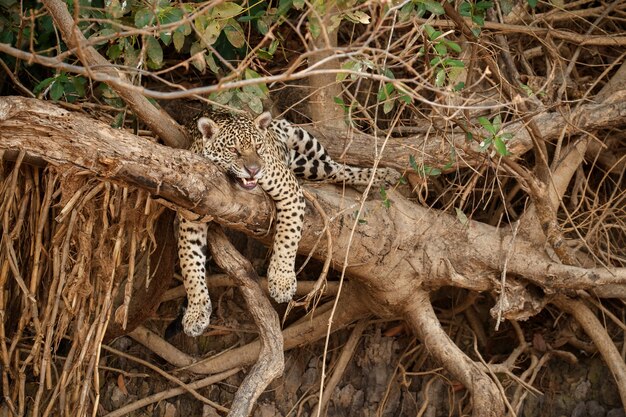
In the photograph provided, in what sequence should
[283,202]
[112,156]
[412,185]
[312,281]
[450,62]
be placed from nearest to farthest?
[112,156], [450,62], [283,202], [412,185], [312,281]

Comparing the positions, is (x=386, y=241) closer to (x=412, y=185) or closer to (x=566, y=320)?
(x=412, y=185)

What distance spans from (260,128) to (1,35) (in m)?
1.58

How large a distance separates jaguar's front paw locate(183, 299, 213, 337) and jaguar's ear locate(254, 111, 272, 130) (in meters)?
1.05

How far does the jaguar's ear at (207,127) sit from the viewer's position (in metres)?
5.47

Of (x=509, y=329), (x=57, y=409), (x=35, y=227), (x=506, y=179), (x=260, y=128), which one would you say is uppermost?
(x=260, y=128)

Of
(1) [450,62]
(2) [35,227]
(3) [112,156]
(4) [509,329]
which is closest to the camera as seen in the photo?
(3) [112,156]

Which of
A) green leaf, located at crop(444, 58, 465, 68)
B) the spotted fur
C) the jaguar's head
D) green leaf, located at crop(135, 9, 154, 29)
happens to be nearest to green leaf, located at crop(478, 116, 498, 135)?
green leaf, located at crop(444, 58, 465, 68)

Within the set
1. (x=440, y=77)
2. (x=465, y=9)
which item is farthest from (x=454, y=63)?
(x=465, y=9)

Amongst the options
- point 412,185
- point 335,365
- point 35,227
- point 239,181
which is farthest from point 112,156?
point 335,365

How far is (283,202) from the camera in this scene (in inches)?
206

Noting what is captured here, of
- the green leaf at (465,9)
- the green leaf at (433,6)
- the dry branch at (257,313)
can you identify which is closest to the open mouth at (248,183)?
the dry branch at (257,313)

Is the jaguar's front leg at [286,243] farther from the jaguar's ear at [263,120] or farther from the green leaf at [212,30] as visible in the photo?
the green leaf at [212,30]

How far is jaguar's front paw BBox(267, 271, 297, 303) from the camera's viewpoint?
17.9ft

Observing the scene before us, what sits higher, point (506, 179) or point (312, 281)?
point (506, 179)
